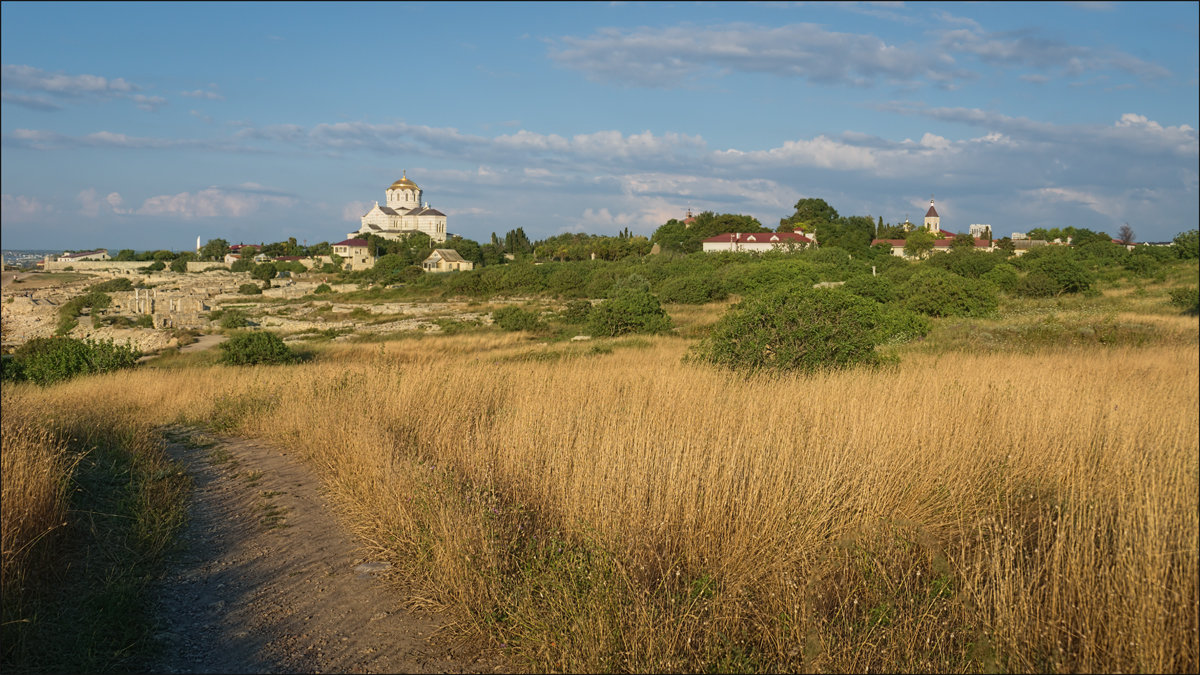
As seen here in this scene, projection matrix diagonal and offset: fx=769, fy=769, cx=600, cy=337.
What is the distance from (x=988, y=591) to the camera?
154 inches

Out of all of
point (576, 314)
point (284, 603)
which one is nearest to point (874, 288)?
point (576, 314)

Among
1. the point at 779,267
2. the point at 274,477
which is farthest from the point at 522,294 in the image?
the point at 274,477

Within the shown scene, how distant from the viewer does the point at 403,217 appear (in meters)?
127

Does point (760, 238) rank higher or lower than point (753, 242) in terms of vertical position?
higher

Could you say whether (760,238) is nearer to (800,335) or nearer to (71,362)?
(71,362)

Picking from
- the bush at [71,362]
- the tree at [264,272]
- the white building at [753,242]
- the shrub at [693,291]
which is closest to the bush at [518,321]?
the shrub at [693,291]

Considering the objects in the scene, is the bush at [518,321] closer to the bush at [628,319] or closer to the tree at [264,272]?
the bush at [628,319]

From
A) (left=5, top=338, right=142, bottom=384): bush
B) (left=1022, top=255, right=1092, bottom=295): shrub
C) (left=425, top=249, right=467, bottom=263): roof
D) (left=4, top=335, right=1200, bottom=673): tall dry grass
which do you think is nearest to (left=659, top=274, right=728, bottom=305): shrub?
(left=1022, top=255, right=1092, bottom=295): shrub

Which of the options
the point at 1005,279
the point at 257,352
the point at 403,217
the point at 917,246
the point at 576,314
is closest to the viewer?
the point at 257,352

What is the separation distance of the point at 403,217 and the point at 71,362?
110 metres

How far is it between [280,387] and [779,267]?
34.8 m

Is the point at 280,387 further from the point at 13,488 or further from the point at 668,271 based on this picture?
the point at 668,271

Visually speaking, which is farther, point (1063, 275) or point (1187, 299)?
point (1063, 275)

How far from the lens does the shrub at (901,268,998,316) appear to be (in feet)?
93.0
